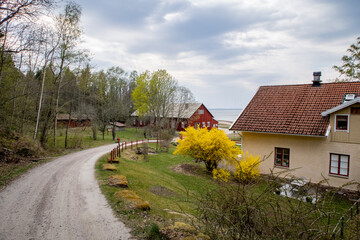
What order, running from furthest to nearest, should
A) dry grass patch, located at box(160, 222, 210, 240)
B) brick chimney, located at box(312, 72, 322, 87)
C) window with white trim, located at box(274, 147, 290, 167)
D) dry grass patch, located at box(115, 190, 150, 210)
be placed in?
brick chimney, located at box(312, 72, 322, 87), window with white trim, located at box(274, 147, 290, 167), dry grass patch, located at box(115, 190, 150, 210), dry grass patch, located at box(160, 222, 210, 240)

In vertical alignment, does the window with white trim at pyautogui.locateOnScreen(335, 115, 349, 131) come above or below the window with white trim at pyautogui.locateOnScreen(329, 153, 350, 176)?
above

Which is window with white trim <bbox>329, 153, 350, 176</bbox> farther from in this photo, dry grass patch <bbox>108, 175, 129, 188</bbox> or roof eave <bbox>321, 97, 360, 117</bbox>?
dry grass patch <bbox>108, 175, 129, 188</bbox>

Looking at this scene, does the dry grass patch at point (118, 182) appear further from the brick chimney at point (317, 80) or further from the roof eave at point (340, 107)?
the brick chimney at point (317, 80)

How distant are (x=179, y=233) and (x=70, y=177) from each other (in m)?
8.65

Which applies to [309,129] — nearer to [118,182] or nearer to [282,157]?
[282,157]

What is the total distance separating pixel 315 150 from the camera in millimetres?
15672

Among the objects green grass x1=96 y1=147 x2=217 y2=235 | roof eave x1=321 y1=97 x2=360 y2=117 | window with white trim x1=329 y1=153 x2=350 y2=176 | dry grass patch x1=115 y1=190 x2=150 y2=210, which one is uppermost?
roof eave x1=321 y1=97 x2=360 y2=117

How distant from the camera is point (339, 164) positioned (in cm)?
1498

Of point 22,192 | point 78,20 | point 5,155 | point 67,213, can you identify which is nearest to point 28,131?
point 5,155

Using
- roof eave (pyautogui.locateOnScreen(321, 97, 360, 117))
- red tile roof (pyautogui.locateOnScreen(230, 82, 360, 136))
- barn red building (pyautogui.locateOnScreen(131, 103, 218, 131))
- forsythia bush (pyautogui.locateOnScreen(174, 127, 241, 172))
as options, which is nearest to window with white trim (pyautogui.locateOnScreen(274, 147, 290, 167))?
red tile roof (pyautogui.locateOnScreen(230, 82, 360, 136))

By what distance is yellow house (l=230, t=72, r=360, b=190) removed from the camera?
14.7 meters

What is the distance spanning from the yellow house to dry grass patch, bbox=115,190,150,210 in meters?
8.57

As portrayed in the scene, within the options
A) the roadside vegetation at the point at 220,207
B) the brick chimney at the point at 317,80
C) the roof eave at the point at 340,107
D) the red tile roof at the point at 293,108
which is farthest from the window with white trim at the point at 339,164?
the brick chimney at the point at 317,80

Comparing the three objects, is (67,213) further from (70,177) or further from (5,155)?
(5,155)
